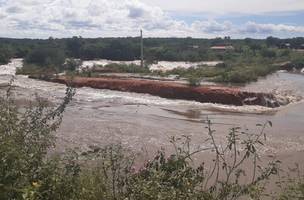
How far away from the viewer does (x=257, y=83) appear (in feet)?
135

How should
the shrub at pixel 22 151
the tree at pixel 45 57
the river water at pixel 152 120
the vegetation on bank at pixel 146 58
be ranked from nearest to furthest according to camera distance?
the shrub at pixel 22 151 < the river water at pixel 152 120 < the vegetation on bank at pixel 146 58 < the tree at pixel 45 57

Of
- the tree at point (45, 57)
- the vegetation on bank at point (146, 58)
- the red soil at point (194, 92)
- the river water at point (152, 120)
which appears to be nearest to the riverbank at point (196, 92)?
the red soil at point (194, 92)

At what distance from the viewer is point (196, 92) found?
1168 inches

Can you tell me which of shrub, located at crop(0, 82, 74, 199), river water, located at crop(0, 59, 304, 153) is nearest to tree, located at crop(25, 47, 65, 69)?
river water, located at crop(0, 59, 304, 153)

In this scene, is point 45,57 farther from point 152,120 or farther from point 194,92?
point 152,120

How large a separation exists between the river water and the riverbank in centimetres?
90

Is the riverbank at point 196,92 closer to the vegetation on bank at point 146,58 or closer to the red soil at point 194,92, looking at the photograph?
the red soil at point 194,92

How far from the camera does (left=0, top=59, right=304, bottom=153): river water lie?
1712 cm

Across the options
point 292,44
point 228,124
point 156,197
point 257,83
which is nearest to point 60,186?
point 156,197

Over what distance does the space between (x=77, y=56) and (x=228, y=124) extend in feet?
175

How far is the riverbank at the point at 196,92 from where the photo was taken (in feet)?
92.8

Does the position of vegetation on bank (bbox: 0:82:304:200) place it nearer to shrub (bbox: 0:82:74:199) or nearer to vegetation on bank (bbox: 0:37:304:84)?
shrub (bbox: 0:82:74:199)

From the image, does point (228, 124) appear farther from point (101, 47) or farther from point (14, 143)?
point (101, 47)

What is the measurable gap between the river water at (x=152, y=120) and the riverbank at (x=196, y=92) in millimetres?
898
